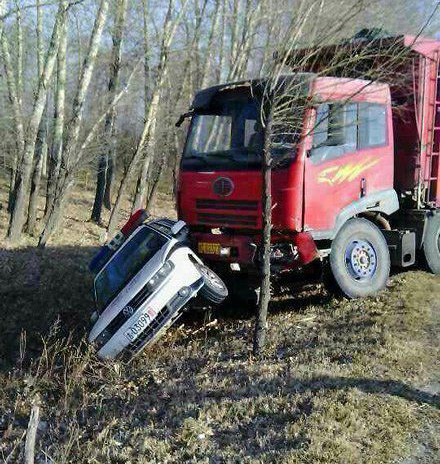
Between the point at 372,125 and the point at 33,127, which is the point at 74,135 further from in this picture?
the point at 372,125

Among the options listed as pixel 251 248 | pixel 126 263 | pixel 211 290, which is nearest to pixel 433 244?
pixel 251 248

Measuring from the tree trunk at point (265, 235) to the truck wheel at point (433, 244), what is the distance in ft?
11.6

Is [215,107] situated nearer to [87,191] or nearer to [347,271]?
[347,271]

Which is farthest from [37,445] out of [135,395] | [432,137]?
[432,137]

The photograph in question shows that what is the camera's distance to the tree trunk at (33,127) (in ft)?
44.7

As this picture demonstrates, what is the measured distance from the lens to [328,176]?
22.5ft

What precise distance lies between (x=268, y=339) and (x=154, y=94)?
1202cm

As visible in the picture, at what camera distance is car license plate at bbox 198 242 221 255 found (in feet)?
23.6

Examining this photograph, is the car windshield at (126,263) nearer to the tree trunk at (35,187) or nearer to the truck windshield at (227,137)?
the truck windshield at (227,137)

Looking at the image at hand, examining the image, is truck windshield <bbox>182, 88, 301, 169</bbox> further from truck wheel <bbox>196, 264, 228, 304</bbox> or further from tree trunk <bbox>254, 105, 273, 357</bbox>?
truck wheel <bbox>196, 264, 228, 304</bbox>

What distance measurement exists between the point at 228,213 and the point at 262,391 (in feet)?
8.54

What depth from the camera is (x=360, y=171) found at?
7.30 m

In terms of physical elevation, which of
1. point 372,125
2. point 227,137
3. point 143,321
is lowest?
point 143,321

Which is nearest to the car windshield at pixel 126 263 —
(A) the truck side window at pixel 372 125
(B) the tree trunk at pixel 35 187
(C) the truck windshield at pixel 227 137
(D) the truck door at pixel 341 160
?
(C) the truck windshield at pixel 227 137
